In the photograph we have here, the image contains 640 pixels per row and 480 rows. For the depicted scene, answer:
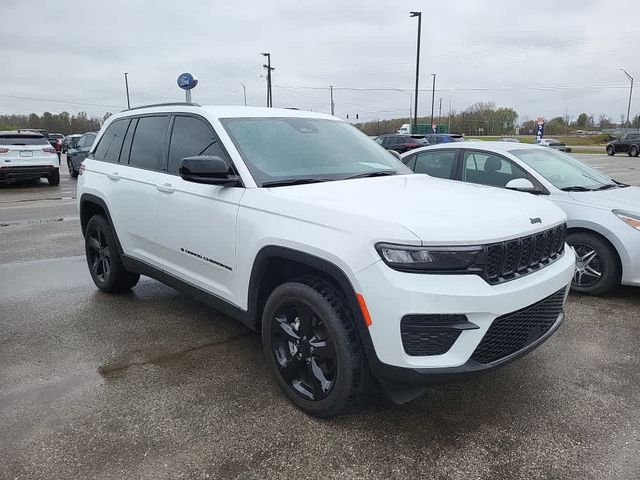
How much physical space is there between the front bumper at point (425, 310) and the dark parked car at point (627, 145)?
131ft

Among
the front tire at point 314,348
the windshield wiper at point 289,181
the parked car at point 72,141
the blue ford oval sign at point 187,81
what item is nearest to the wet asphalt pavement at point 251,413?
the front tire at point 314,348

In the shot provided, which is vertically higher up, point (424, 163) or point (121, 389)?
point (424, 163)

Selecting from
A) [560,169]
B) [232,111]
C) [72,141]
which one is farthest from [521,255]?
[72,141]

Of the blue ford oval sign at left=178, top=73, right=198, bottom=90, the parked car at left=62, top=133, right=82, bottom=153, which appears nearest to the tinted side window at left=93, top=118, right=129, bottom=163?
the blue ford oval sign at left=178, top=73, right=198, bottom=90

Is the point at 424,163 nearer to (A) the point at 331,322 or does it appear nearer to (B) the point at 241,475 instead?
(A) the point at 331,322

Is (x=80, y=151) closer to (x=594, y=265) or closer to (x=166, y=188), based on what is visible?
(x=166, y=188)

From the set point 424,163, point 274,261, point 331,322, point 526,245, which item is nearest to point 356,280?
point 331,322

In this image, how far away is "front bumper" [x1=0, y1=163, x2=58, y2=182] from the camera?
51.5ft

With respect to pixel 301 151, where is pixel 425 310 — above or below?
below

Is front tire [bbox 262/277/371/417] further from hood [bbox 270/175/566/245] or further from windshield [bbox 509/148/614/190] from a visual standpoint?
windshield [bbox 509/148/614/190]

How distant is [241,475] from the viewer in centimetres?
257

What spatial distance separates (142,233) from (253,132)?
56.1 inches

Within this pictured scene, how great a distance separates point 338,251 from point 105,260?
3487 mm

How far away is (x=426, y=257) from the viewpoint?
8.29ft
